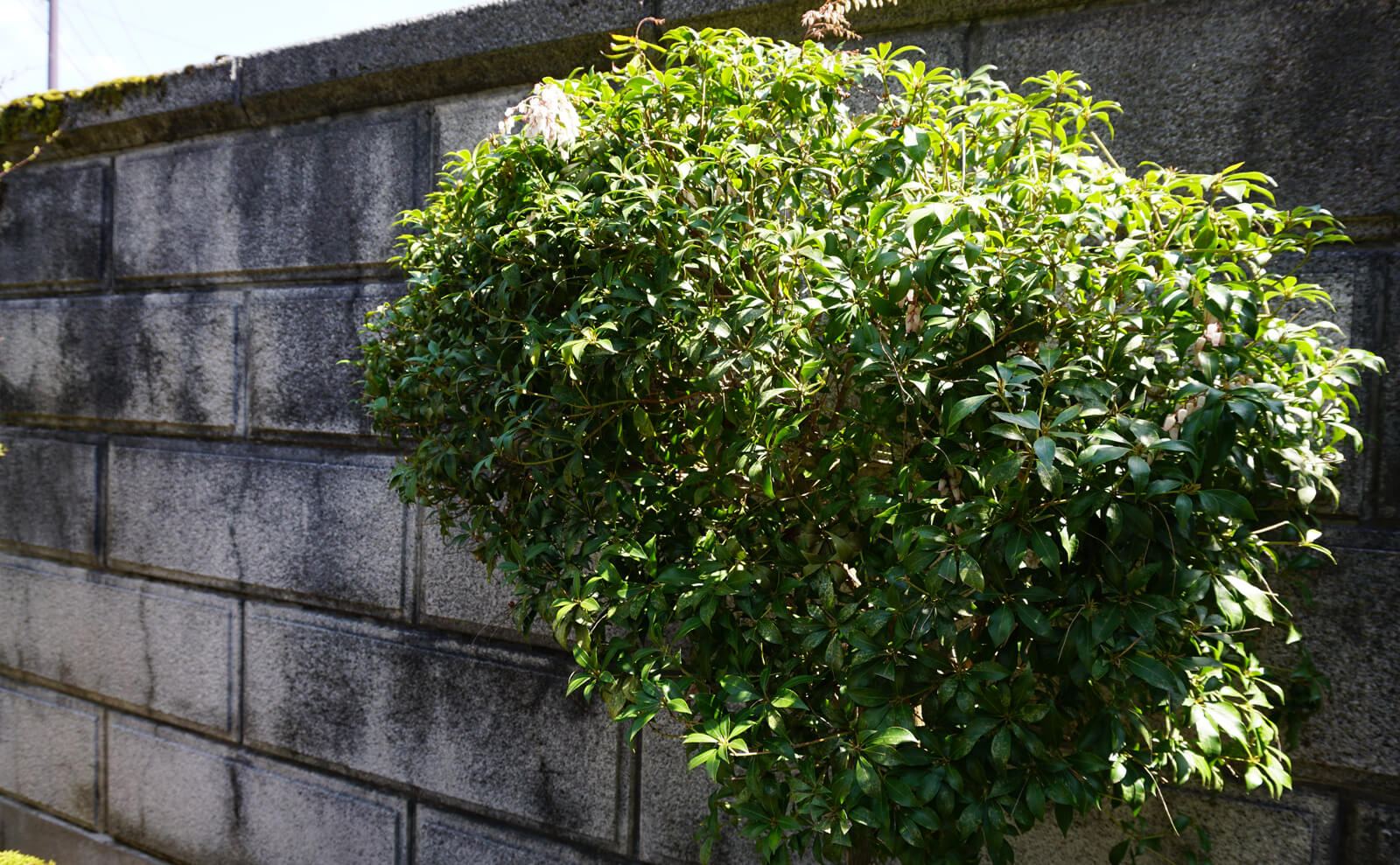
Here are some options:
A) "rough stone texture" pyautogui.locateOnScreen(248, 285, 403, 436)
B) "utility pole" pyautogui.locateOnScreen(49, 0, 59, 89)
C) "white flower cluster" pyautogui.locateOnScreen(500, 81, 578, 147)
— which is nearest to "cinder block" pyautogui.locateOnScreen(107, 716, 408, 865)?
"rough stone texture" pyautogui.locateOnScreen(248, 285, 403, 436)

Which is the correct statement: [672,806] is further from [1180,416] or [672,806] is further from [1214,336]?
[1214,336]

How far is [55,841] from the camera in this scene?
16.6 feet

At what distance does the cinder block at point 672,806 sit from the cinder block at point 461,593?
61 cm

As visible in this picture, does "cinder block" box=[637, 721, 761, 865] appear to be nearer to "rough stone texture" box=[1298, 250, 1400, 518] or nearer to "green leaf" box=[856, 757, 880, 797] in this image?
"green leaf" box=[856, 757, 880, 797]

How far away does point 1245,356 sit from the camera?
158 cm

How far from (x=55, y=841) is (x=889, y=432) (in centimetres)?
576

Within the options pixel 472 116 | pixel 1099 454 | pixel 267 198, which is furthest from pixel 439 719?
pixel 1099 454

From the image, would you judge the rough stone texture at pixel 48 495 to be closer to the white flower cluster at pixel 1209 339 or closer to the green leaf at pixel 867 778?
the green leaf at pixel 867 778

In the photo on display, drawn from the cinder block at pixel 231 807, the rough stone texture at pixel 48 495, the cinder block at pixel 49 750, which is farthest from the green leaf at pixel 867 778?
the cinder block at pixel 49 750

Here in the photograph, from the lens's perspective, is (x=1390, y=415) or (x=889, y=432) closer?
(x=889, y=432)

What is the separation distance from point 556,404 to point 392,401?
0.69 meters

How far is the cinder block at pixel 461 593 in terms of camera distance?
3.52 meters

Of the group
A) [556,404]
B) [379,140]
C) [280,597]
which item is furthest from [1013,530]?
[280,597]

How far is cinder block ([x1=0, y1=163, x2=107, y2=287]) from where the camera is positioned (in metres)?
5.00
